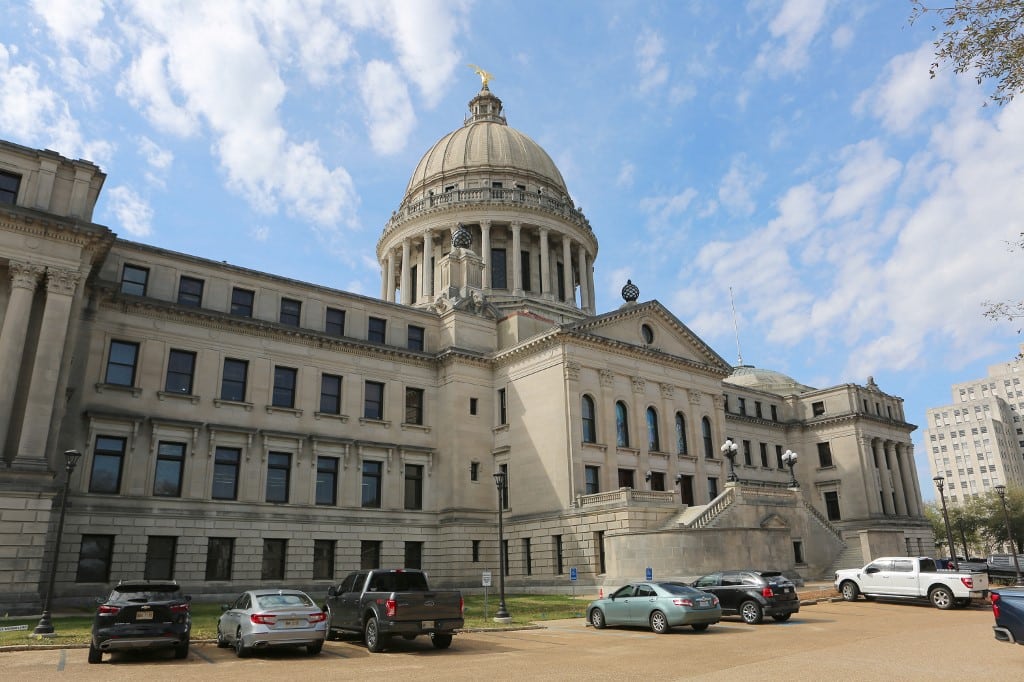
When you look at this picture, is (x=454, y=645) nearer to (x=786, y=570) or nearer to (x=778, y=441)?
(x=786, y=570)

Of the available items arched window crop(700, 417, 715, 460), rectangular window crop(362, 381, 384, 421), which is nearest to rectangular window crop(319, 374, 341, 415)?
rectangular window crop(362, 381, 384, 421)

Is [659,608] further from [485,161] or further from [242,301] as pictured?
[485,161]

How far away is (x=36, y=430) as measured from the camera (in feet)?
91.1

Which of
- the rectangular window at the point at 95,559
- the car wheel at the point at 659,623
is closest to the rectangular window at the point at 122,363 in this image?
the rectangular window at the point at 95,559

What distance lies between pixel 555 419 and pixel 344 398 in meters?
12.3

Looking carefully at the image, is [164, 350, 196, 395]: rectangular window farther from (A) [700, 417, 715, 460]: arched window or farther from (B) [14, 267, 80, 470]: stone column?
(A) [700, 417, 715, 460]: arched window

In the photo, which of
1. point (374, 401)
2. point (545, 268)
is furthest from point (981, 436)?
point (374, 401)

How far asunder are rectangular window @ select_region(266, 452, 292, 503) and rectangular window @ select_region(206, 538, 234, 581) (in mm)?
3139

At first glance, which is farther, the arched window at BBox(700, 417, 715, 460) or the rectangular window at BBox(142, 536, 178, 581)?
the arched window at BBox(700, 417, 715, 460)

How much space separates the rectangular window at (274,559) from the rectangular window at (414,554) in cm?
726

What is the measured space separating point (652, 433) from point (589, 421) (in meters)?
5.59

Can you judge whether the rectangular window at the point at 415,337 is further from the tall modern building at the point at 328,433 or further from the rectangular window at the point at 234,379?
the rectangular window at the point at 234,379

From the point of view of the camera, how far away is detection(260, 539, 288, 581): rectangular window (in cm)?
3703

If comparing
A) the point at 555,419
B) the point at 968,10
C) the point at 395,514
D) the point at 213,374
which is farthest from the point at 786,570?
the point at 213,374
